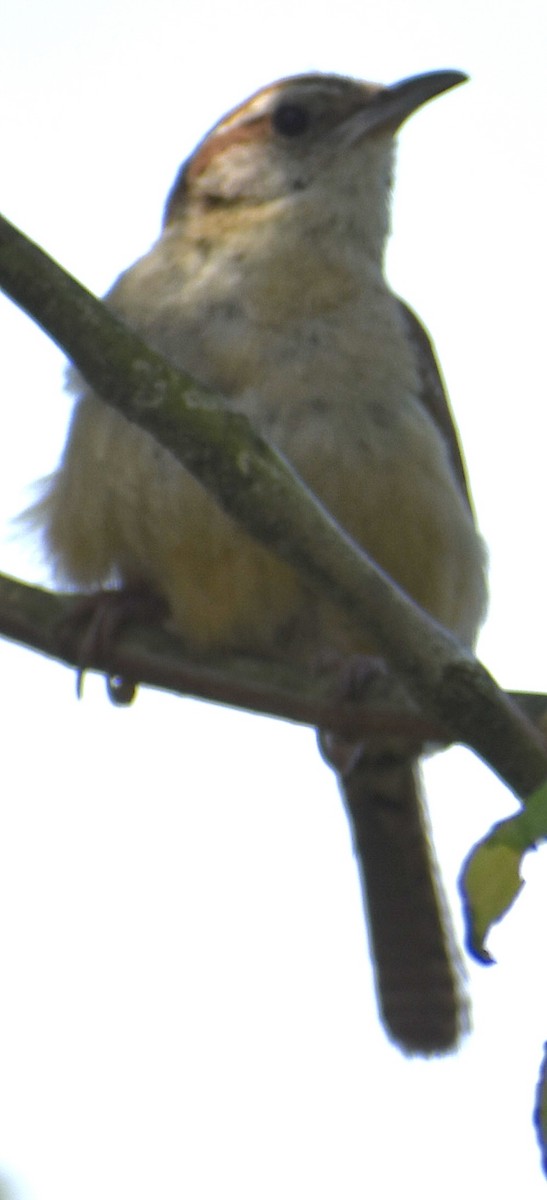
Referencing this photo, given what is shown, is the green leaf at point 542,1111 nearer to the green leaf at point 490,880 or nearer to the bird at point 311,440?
the green leaf at point 490,880

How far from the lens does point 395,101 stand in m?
5.82

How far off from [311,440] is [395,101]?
1.76m

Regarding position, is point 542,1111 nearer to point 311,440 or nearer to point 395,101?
point 311,440

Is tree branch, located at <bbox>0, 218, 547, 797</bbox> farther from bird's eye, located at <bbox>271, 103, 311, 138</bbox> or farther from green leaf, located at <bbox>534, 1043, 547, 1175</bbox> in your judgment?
bird's eye, located at <bbox>271, 103, 311, 138</bbox>

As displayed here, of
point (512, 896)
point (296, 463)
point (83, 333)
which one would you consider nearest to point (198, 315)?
point (296, 463)

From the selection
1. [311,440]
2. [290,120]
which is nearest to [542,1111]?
[311,440]

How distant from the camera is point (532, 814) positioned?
2.26m

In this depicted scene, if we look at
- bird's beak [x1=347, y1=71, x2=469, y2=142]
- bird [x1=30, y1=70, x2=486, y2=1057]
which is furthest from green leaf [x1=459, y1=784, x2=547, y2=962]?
bird's beak [x1=347, y1=71, x2=469, y2=142]

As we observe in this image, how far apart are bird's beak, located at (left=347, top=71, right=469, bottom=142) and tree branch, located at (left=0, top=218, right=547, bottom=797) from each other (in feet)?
10.3

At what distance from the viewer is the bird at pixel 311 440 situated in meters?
4.79

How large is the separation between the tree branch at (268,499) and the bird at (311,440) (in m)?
A: 1.34

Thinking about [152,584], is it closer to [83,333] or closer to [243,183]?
[243,183]

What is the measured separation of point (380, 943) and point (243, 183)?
2803 millimetres

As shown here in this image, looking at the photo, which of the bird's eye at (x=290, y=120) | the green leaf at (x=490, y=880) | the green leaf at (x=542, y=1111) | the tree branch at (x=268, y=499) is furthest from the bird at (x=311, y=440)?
the green leaf at (x=542, y=1111)
